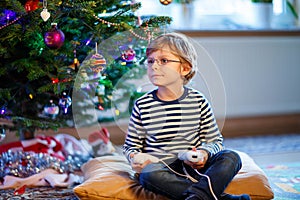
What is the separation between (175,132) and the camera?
1.61 metres

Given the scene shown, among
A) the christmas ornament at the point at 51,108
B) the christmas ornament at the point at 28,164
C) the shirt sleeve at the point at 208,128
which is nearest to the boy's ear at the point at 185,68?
the shirt sleeve at the point at 208,128

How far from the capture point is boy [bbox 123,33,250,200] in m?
1.59

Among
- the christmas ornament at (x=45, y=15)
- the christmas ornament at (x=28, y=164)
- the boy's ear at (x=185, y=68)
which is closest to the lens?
the boy's ear at (x=185, y=68)

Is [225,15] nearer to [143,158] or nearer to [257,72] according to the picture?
[257,72]

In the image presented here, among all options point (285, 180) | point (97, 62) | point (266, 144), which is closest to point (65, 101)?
point (97, 62)

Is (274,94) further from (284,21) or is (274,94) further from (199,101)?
(199,101)

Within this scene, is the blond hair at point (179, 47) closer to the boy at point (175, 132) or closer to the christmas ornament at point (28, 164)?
the boy at point (175, 132)

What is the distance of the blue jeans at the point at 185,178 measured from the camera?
61.2 inches

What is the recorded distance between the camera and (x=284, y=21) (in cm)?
358

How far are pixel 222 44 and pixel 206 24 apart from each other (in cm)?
24

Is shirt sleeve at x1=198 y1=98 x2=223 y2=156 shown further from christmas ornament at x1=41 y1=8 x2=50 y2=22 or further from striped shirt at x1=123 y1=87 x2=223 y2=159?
christmas ornament at x1=41 y1=8 x2=50 y2=22

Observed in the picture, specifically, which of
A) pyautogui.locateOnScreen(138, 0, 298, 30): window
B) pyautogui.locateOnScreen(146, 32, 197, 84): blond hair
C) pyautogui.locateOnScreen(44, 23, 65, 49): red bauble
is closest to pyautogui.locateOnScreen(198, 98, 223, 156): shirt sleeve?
pyautogui.locateOnScreen(146, 32, 197, 84): blond hair

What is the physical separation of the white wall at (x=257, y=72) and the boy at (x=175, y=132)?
1.56 meters

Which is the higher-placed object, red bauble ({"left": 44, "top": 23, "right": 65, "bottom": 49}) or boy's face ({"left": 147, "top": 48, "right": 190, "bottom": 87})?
red bauble ({"left": 44, "top": 23, "right": 65, "bottom": 49})
